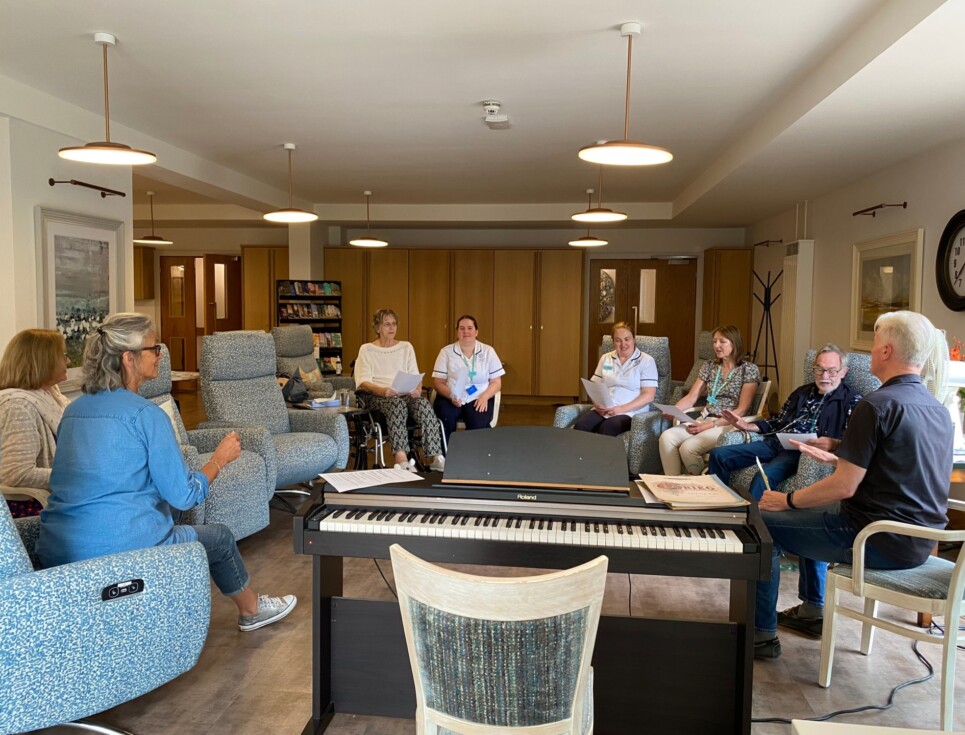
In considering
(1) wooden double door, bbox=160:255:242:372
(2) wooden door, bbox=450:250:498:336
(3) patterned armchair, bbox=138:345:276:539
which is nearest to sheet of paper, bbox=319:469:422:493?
(3) patterned armchair, bbox=138:345:276:539

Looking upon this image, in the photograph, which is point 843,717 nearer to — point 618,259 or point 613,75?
point 613,75

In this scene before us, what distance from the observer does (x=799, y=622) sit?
123 inches

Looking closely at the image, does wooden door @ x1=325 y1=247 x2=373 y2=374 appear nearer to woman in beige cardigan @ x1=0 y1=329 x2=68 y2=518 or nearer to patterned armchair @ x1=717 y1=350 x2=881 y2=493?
patterned armchair @ x1=717 y1=350 x2=881 y2=493

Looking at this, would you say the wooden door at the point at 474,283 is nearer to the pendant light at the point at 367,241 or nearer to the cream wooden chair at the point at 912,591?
the pendant light at the point at 367,241

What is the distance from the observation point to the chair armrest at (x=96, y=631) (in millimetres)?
1874

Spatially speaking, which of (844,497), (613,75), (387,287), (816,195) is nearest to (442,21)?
(613,75)

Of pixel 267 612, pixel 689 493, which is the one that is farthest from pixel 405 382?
pixel 689 493

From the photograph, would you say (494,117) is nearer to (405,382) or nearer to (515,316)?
(405,382)

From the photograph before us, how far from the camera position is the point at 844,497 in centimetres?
251

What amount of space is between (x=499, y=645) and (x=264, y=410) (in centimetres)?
368

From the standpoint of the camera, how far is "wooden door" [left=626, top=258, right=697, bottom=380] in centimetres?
1082

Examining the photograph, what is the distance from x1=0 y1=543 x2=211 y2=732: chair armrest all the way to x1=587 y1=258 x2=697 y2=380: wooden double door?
905 cm

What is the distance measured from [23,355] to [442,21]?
2.31 m

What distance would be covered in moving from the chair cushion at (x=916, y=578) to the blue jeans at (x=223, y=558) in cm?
213
